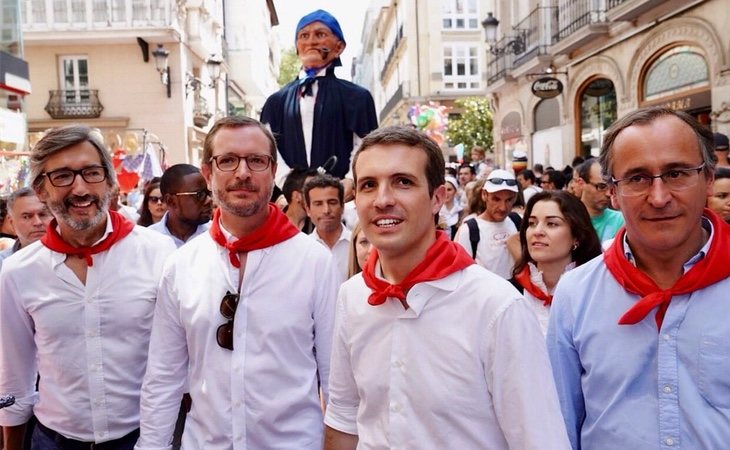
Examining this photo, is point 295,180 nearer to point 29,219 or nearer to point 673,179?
Result: point 29,219

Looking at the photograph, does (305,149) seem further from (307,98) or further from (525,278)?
(525,278)

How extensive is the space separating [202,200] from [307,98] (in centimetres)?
106

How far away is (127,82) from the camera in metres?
26.1

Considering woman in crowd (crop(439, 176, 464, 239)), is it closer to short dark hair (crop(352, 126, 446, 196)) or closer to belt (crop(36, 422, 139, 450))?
belt (crop(36, 422, 139, 450))

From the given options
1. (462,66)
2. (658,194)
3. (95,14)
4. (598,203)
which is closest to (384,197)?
(658,194)

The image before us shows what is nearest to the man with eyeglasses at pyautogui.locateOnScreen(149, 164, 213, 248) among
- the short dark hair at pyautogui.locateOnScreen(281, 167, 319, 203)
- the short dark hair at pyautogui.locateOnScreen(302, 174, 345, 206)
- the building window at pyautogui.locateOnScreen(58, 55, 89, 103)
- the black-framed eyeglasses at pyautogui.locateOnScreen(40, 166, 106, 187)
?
the short dark hair at pyautogui.locateOnScreen(281, 167, 319, 203)

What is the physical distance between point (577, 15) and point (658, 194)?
18217 mm

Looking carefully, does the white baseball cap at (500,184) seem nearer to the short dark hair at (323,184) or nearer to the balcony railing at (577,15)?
the short dark hair at (323,184)

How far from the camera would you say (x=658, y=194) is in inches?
86.7

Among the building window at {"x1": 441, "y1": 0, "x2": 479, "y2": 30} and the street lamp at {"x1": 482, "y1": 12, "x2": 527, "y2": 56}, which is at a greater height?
the building window at {"x1": 441, "y1": 0, "x2": 479, "y2": 30}

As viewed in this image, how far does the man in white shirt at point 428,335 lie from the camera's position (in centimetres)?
203

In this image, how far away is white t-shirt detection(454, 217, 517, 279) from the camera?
19.7 feet

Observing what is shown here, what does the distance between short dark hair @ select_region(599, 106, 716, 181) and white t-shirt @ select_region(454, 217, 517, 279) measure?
356 centimetres

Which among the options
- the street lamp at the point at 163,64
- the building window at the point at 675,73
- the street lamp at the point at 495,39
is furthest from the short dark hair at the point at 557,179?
the street lamp at the point at 163,64
